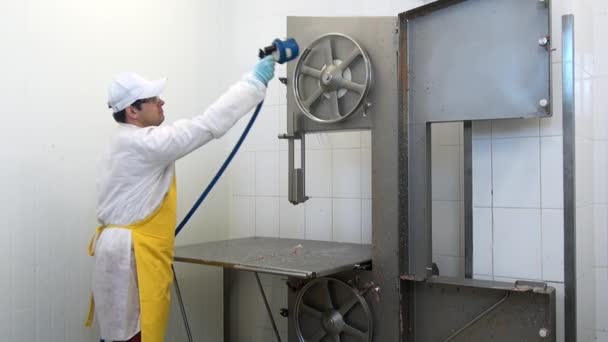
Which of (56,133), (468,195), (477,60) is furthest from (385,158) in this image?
(56,133)

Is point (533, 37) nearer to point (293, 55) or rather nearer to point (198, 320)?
point (293, 55)

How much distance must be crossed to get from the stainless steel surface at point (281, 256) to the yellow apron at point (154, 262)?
0.15 metres

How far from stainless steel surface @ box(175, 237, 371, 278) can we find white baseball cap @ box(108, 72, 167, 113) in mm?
619

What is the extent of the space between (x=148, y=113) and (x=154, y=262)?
532 mm

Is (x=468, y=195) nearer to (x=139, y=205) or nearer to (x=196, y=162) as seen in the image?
(x=139, y=205)

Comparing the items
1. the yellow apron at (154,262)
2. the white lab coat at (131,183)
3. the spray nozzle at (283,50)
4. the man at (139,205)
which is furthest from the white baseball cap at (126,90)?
the spray nozzle at (283,50)

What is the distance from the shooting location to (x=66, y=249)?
213 cm

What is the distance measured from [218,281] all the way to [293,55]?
1.61 metres

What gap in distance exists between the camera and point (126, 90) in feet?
5.96

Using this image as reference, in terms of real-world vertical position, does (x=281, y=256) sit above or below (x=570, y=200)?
below

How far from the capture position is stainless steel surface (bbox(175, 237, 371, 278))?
5.55ft

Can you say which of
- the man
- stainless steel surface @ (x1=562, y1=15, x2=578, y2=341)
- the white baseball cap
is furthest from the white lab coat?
stainless steel surface @ (x1=562, y1=15, x2=578, y2=341)

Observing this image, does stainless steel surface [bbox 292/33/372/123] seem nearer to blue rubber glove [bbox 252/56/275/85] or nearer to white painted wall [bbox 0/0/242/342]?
blue rubber glove [bbox 252/56/275/85]

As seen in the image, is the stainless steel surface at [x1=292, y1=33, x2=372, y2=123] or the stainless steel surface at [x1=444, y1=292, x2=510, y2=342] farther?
the stainless steel surface at [x1=292, y1=33, x2=372, y2=123]
